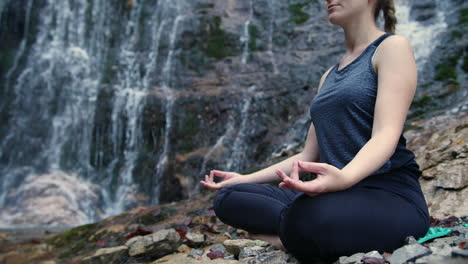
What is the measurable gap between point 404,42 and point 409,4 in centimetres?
1103

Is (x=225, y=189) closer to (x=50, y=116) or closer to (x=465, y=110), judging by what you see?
(x=465, y=110)

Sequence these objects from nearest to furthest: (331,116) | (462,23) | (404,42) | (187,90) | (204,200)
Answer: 1. (404,42)
2. (331,116)
3. (204,200)
4. (462,23)
5. (187,90)

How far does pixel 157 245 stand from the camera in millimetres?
2887

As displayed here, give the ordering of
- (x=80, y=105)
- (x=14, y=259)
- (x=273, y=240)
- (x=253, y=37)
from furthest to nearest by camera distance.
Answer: (x=253, y=37) < (x=80, y=105) < (x=14, y=259) < (x=273, y=240)

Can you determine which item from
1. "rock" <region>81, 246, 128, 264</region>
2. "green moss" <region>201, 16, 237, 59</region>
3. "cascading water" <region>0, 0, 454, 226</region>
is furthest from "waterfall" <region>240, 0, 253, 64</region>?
"rock" <region>81, 246, 128, 264</region>

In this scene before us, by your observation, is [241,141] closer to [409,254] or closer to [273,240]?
[273,240]

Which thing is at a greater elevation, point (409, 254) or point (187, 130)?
point (409, 254)

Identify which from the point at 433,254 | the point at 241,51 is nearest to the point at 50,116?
the point at 241,51

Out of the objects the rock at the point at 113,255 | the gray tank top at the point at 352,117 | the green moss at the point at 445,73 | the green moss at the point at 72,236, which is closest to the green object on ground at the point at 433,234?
the gray tank top at the point at 352,117

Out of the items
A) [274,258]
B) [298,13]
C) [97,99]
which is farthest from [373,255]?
[298,13]

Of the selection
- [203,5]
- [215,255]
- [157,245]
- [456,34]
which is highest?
[203,5]

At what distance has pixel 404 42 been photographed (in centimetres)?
154

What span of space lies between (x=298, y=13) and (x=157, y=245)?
1085 cm

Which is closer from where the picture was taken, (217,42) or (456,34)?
(456,34)
